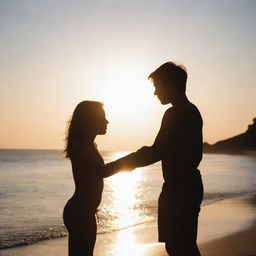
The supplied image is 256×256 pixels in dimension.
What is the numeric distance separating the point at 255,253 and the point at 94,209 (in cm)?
509

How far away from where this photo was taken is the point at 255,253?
816 cm

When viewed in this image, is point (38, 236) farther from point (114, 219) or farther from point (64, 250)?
point (114, 219)

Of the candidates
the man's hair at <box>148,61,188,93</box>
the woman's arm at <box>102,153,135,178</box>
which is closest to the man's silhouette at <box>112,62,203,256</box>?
the man's hair at <box>148,61,188,93</box>

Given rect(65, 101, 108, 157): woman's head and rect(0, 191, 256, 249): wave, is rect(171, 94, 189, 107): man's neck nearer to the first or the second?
rect(65, 101, 108, 157): woman's head

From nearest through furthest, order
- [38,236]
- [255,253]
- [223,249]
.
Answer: [255,253]
[223,249]
[38,236]

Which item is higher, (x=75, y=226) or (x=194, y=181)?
(x=194, y=181)

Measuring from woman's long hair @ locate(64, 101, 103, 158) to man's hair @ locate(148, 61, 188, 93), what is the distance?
66cm

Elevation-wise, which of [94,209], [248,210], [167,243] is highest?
[94,209]

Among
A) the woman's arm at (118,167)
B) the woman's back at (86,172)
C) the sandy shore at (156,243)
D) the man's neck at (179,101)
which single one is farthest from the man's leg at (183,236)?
the sandy shore at (156,243)

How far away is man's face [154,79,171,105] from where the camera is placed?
4004mm

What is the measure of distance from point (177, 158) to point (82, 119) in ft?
3.29

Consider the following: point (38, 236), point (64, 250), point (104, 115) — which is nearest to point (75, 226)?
point (104, 115)

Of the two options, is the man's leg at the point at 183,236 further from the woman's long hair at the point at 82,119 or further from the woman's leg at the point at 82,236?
the woman's long hair at the point at 82,119

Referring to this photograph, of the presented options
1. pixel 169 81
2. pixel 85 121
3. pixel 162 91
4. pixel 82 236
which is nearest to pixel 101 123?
pixel 85 121
